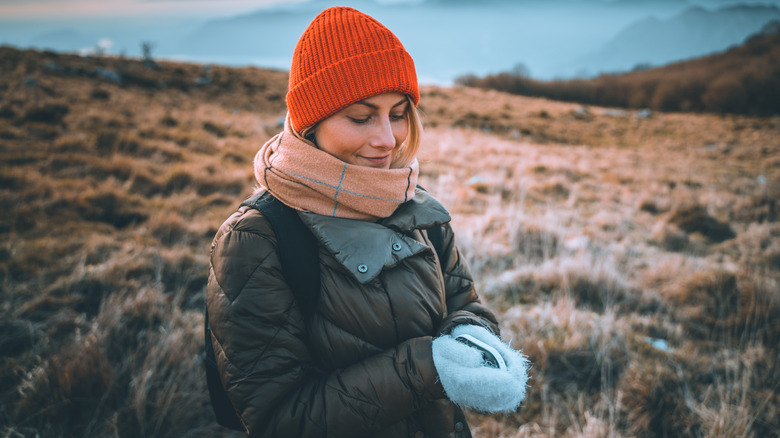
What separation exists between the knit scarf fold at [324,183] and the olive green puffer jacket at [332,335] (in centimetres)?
7

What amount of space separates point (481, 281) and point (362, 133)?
287cm

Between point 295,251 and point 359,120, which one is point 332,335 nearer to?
point 295,251

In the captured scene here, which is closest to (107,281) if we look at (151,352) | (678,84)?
(151,352)

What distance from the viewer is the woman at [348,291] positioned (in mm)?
1070

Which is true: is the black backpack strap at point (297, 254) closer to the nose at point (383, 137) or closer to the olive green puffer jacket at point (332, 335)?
the olive green puffer jacket at point (332, 335)

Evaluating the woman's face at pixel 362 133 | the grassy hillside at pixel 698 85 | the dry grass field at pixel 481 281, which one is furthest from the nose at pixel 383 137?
the grassy hillside at pixel 698 85

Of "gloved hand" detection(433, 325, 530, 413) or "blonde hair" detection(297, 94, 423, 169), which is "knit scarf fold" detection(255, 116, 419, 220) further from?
"gloved hand" detection(433, 325, 530, 413)

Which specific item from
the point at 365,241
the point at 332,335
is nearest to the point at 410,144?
the point at 365,241

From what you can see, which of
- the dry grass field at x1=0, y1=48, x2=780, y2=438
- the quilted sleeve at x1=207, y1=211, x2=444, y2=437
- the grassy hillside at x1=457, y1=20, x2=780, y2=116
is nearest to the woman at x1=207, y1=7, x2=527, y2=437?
the quilted sleeve at x1=207, y1=211, x2=444, y2=437

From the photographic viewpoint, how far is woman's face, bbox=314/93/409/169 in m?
1.30

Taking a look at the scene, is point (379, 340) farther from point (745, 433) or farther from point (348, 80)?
point (745, 433)

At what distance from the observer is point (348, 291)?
1164mm

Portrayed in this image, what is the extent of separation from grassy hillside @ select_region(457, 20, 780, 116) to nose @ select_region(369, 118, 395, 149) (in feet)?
136

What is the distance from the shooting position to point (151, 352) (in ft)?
7.18
